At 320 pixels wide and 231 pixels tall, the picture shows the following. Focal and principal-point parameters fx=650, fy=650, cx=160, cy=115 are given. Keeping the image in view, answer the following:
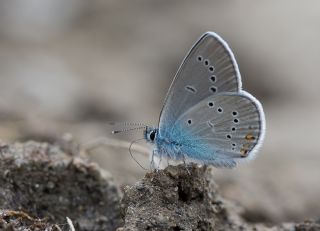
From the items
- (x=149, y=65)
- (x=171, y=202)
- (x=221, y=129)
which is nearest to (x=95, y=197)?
(x=171, y=202)

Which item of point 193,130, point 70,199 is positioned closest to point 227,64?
point 193,130

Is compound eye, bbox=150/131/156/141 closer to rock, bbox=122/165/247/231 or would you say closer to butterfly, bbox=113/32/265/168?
butterfly, bbox=113/32/265/168

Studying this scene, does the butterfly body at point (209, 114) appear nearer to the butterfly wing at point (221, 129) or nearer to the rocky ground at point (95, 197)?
the butterfly wing at point (221, 129)

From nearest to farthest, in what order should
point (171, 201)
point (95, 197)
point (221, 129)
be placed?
point (171, 201), point (95, 197), point (221, 129)

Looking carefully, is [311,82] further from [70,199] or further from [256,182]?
[70,199]

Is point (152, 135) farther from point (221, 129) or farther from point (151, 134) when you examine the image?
point (221, 129)

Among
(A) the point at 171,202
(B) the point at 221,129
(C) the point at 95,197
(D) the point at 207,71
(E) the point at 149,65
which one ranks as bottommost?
(A) the point at 171,202

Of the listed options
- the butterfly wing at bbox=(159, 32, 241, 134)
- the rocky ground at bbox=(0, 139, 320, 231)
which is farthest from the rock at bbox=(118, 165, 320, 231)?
the butterfly wing at bbox=(159, 32, 241, 134)
